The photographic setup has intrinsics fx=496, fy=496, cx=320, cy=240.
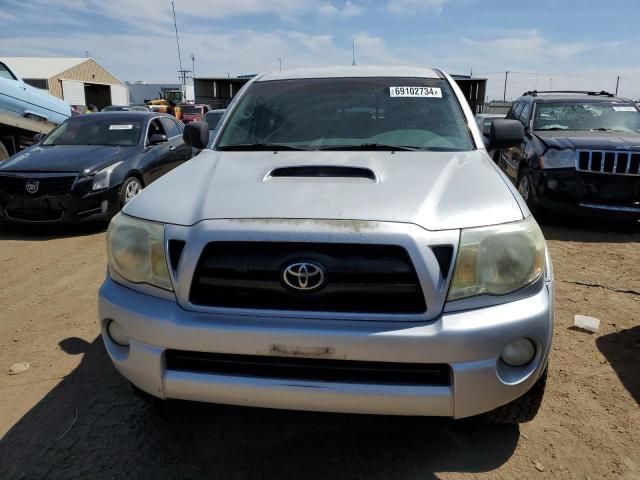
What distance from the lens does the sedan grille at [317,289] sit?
73.2 inches

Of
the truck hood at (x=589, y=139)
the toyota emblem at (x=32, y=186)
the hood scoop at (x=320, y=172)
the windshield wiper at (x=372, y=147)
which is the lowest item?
the toyota emblem at (x=32, y=186)

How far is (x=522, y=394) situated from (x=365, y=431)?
797 mm

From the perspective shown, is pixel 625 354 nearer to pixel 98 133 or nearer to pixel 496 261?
pixel 496 261

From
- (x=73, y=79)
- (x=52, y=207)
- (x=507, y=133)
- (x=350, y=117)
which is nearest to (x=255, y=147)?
(x=350, y=117)

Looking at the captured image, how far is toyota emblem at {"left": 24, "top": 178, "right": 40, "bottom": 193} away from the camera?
6098 millimetres

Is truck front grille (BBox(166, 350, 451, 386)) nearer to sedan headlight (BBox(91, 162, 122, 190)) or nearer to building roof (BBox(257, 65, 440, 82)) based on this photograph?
building roof (BBox(257, 65, 440, 82))

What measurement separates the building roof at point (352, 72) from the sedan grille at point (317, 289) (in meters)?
2.07

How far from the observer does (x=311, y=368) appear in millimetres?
1921

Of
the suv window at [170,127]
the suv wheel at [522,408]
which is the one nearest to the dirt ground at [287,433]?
the suv wheel at [522,408]

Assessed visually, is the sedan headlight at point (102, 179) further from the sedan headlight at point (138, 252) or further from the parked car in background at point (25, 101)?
the parked car in background at point (25, 101)

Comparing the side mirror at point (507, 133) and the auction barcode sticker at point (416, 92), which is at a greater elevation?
the auction barcode sticker at point (416, 92)

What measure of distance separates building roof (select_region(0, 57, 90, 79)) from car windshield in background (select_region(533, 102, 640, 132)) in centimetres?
5494

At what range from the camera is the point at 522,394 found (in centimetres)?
199

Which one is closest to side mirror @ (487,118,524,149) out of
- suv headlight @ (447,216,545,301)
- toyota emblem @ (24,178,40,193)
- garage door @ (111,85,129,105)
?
suv headlight @ (447,216,545,301)
